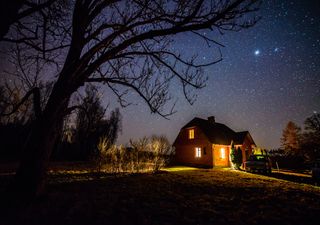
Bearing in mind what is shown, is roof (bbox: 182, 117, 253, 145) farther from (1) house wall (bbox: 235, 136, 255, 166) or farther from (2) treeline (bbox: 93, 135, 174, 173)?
(2) treeline (bbox: 93, 135, 174, 173)

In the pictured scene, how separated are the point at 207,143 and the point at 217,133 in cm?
416

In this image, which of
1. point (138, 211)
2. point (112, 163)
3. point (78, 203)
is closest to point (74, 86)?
point (78, 203)

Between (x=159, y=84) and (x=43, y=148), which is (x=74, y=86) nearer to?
(x=43, y=148)

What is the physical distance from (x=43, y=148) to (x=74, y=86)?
2072 mm

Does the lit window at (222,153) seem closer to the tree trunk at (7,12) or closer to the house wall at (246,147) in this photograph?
the house wall at (246,147)

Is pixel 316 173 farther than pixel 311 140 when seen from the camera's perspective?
No

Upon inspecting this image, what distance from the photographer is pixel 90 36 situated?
7.39 meters

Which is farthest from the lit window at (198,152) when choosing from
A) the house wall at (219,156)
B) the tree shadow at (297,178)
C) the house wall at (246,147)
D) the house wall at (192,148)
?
the tree shadow at (297,178)

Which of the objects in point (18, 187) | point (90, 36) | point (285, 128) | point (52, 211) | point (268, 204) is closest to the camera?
point (52, 211)

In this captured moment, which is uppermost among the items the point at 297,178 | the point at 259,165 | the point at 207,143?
the point at 207,143

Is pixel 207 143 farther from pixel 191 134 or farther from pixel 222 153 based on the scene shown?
pixel 191 134

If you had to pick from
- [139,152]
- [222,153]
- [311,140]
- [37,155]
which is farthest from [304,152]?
[37,155]

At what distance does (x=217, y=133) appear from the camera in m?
33.9

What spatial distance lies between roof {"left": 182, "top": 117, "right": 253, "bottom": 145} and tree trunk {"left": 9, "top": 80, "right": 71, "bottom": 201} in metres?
26.6
